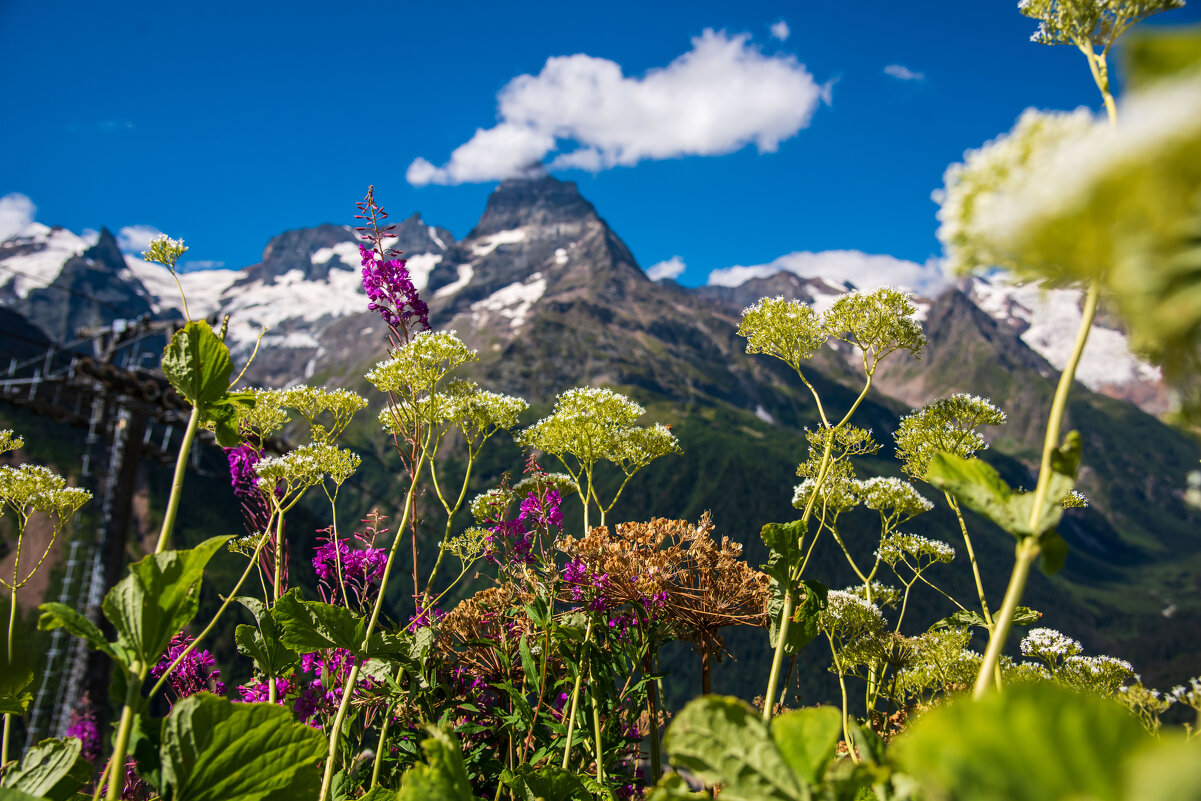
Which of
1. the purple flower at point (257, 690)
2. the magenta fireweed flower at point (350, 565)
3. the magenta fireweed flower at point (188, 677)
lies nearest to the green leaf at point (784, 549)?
the magenta fireweed flower at point (350, 565)

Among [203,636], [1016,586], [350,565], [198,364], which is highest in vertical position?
[198,364]

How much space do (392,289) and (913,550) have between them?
17.7 ft

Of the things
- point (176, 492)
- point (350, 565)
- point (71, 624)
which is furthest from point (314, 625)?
point (350, 565)

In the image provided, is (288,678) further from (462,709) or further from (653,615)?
(653,615)

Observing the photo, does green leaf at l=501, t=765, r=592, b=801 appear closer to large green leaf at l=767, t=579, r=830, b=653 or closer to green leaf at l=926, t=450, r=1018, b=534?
large green leaf at l=767, t=579, r=830, b=653

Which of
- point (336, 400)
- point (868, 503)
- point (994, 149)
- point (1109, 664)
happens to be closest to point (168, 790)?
point (994, 149)

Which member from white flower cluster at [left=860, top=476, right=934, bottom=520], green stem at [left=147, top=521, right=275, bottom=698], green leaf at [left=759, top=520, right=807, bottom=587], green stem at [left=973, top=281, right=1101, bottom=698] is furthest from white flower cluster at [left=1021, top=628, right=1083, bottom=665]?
green stem at [left=147, top=521, right=275, bottom=698]

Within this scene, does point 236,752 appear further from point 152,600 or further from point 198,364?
point 198,364

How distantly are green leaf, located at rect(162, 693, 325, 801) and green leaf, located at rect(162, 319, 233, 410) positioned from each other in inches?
41.0

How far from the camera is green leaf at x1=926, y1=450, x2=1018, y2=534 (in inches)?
62.2

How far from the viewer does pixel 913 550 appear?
6332 millimetres

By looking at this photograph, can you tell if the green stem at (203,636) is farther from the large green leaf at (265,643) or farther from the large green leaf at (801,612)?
the large green leaf at (801,612)

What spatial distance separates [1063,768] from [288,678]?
4437 millimetres

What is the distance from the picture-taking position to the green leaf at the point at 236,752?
5.71ft
